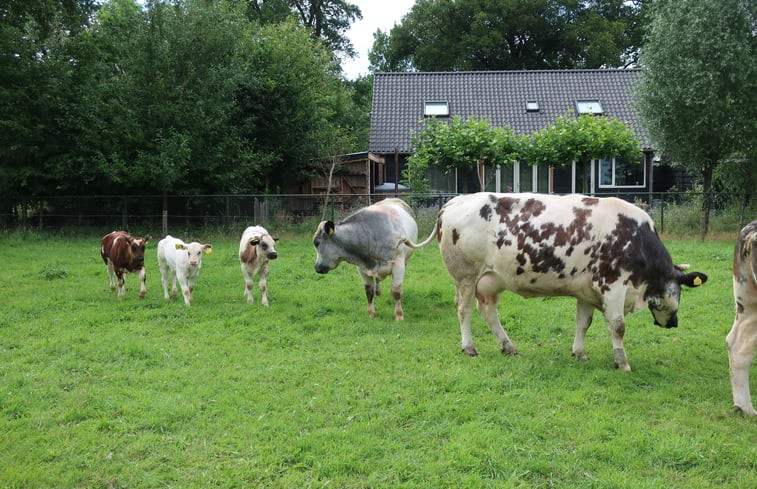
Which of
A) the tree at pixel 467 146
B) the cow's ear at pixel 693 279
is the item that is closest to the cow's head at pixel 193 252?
the cow's ear at pixel 693 279

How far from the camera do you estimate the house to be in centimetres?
2506

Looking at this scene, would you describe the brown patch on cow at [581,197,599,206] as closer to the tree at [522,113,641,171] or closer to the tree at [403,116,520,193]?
the tree at [403,116,520,193]

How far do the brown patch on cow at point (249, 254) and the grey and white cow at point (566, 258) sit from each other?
411cm

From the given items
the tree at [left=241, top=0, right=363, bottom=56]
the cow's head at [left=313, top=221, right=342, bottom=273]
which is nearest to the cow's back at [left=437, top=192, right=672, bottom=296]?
the cow's head at [left=313, top=221, right=342, bottom=273]

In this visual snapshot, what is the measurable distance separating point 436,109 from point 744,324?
23.5 metres

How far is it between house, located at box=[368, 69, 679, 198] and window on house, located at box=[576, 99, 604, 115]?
0.01 metres

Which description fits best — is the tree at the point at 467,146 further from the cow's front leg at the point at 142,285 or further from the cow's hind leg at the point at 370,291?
the cow's front leg at the point at 142,285

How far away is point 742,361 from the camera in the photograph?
5379 mm

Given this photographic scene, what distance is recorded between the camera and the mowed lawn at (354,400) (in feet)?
14.7

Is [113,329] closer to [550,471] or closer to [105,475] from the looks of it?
[105,475]

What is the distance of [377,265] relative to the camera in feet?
32.2

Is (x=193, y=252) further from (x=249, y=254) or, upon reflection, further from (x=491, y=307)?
(x=491, y=307)

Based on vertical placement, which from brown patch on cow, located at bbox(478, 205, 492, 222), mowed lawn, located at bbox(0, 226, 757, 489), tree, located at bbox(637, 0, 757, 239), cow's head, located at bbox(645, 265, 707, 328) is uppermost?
tree, located at bbox(637, 0, 757, 239)

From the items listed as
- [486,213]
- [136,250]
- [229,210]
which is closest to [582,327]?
[486,213]
